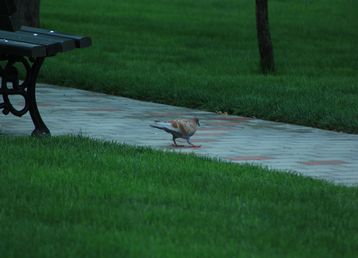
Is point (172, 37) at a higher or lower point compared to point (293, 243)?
lower

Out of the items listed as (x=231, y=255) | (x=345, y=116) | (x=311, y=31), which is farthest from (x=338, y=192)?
(x=311, y=31)

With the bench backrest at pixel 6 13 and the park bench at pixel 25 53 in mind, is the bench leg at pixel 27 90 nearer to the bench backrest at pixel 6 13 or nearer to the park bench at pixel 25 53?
the park bench at pixel 25 53

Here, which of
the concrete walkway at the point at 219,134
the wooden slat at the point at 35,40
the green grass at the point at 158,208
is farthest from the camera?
the wooden slat at the point at 35,40

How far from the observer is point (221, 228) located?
6098 millimetres

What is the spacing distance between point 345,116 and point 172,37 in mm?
10379

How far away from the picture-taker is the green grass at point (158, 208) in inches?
223

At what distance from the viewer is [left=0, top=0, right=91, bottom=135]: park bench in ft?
30.1

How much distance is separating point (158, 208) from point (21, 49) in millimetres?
2985

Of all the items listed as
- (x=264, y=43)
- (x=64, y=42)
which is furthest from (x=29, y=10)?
(x=64, y=42)

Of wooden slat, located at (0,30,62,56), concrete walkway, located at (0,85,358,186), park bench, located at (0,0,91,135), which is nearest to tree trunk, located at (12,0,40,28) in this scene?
concrete walkway, located at (0,85,358,186)

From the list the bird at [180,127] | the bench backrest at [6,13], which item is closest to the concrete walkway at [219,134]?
the bird at [180,127]

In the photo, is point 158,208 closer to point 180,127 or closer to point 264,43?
point 180,127

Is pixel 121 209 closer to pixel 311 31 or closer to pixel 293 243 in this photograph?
pixel 293 243

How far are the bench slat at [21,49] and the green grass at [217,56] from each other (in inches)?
138
